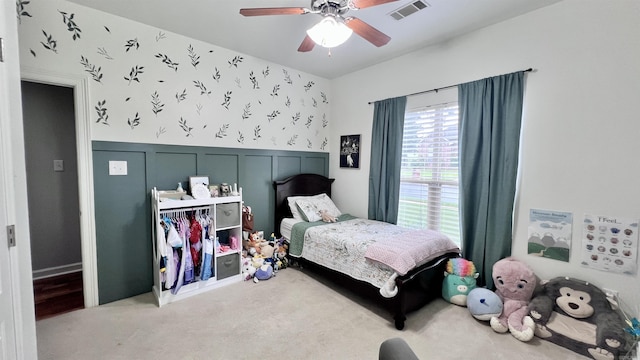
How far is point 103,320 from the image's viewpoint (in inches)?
87.4

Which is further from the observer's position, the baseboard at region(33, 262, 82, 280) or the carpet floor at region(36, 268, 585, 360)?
the baseboard at region(33, 262, 82, 280)

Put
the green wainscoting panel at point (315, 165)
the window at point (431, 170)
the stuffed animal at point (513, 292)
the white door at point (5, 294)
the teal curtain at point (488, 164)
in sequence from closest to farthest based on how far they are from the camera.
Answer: the white door at point (5, 294) → the stuffed animal at point (513, 292) → the teal curtain at point (488, 164) → the window at point (431, 170) → the green wainscoting panel at point (315, 165)

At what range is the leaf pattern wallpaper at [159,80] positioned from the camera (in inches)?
87.0

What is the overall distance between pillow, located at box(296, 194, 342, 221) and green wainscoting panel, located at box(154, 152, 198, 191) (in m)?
1.41

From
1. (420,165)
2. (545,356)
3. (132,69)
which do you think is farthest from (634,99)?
(132,69)

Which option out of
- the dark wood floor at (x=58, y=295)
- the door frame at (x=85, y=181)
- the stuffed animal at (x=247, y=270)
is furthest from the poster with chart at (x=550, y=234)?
the dark wood floor at (x=58, y=295)

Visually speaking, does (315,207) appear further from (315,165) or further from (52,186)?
(52,186)

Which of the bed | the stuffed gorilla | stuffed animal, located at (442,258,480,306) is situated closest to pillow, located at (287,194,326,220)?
the bed

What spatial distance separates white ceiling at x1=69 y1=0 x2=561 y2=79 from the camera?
87.7 inches

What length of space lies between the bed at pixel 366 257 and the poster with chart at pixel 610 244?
100cm

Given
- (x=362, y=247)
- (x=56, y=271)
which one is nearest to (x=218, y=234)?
(x=362, y=247)

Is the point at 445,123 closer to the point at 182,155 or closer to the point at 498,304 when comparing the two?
the point at 498,304

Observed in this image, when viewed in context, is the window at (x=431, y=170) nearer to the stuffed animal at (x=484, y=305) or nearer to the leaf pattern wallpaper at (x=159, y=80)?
the stuffed animal at (x=484, y=305)

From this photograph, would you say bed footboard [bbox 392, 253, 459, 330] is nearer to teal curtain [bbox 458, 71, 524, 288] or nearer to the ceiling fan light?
teal curtain [bbox 458, 71, 524, 288]
